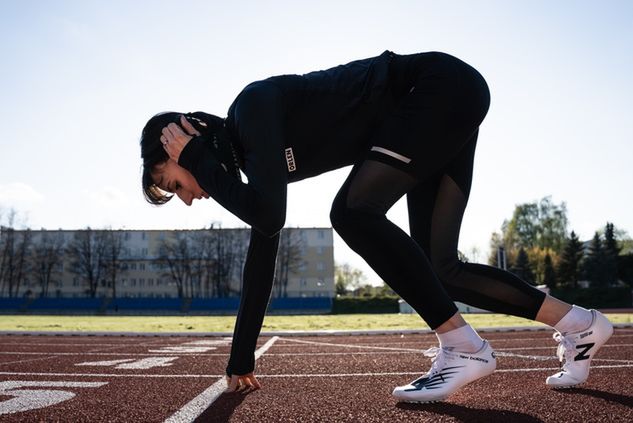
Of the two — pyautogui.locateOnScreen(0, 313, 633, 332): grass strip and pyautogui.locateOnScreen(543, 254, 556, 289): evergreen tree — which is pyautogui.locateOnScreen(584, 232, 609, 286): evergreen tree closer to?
pyautogui.locateOnScreen(543, 254, 556, 289): evergreen tree

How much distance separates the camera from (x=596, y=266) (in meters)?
59.2

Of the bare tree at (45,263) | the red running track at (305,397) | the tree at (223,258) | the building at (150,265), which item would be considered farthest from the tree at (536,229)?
the red running track at (305,397)

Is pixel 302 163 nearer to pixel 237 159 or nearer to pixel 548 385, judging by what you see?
pixel 237 159

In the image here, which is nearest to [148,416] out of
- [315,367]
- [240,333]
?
[240,333]

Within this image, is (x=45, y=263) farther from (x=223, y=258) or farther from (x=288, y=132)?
(x=288, y=132)

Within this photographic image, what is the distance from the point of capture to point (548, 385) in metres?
2.76

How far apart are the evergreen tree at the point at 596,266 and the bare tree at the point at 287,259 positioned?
33.4m

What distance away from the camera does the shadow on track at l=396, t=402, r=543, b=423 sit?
2.01m

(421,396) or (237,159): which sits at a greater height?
(237,159)

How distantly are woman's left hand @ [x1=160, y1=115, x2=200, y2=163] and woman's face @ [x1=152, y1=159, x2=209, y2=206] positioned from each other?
10 centimetres

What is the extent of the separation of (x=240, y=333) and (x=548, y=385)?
1635 millimetres

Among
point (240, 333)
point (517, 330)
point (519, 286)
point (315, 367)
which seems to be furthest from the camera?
point (517, 330)

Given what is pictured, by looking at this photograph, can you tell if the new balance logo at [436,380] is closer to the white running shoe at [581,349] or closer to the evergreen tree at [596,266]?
the white running shoe at [581,349]

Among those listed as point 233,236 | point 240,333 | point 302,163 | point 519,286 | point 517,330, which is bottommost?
point 517,330
